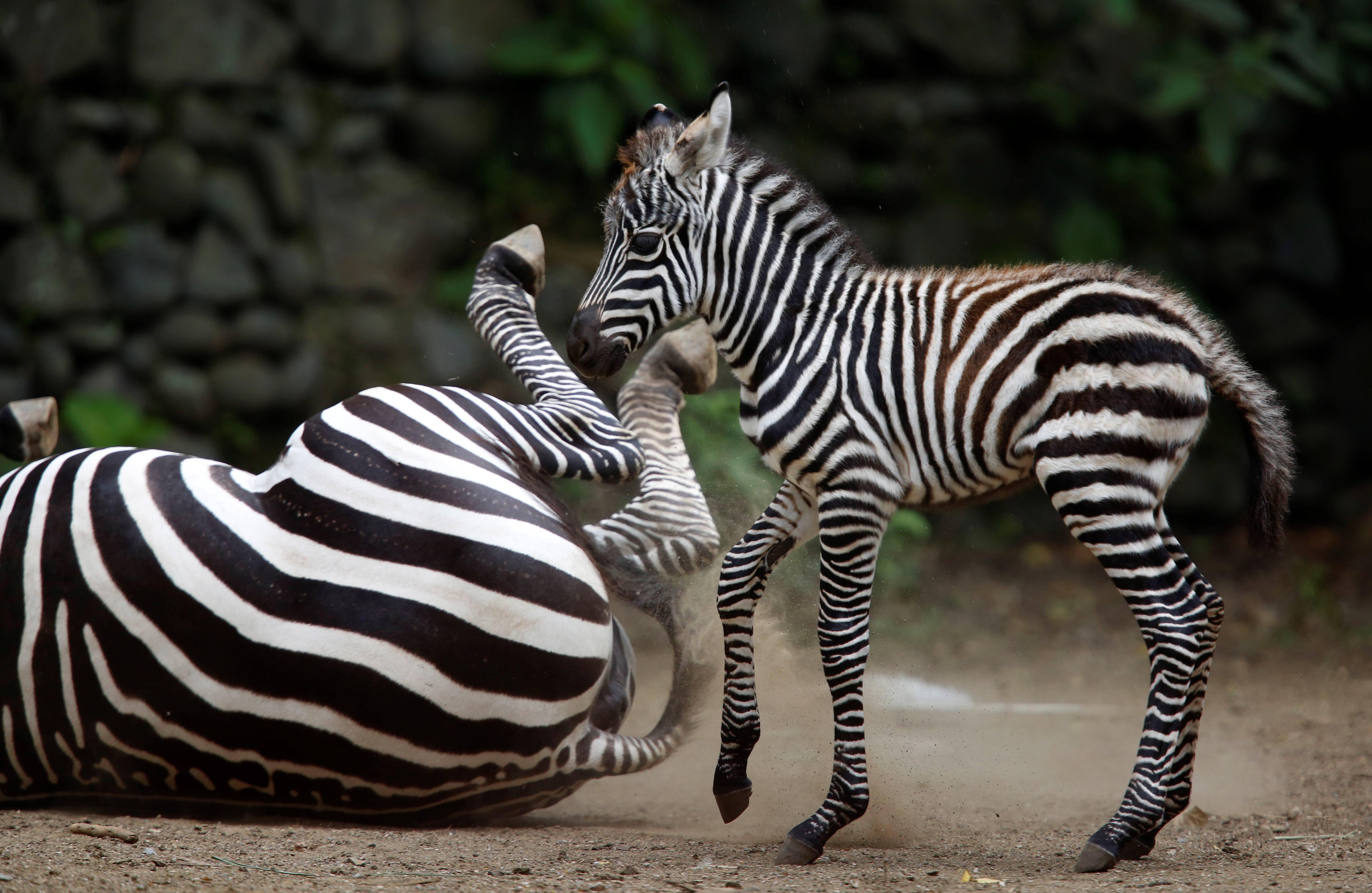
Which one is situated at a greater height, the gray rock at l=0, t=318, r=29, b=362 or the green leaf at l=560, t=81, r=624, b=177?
the green leaf at l=560, t=81, r=624, b=177

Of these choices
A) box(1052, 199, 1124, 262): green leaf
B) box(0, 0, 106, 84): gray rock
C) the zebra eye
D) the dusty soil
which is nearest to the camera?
the dusty soil

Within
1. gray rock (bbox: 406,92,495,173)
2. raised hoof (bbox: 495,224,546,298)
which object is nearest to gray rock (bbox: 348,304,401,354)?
gray rock (bbox: 406,92,495,173)

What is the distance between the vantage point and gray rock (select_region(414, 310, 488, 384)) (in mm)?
8336

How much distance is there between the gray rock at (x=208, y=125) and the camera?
8.00m

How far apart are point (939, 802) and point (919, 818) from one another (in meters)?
0.32

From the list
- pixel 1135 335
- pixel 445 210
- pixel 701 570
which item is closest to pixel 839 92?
pixel 445 210

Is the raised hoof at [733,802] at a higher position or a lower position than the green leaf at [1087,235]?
lower

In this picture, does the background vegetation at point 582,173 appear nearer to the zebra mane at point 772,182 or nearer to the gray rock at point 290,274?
the gray rock at point 290,274

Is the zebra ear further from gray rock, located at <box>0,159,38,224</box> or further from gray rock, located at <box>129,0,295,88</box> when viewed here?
gray rock, located at <box>0,159,38,224</box>

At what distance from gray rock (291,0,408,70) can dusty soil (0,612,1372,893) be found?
16.6 feet

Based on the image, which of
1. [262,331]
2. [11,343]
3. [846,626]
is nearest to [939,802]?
[846,626]

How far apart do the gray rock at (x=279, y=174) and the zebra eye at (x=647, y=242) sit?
5.39m

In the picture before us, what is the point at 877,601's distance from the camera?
6973 millimetres

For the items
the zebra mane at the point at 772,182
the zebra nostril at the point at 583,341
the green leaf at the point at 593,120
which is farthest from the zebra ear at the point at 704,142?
the green leaf at the point at 593,120
